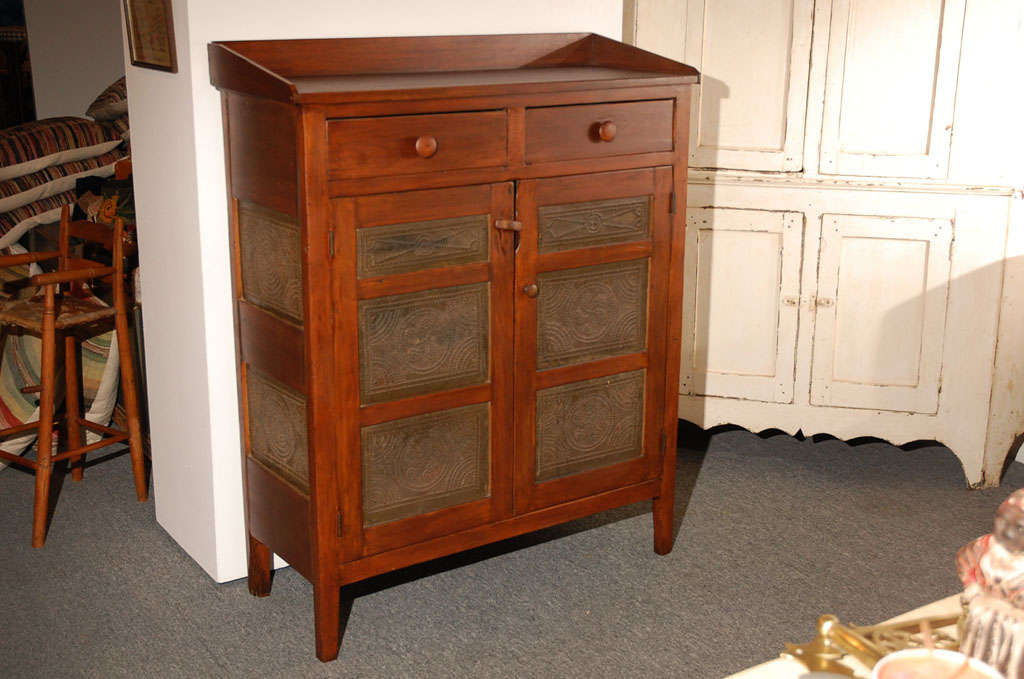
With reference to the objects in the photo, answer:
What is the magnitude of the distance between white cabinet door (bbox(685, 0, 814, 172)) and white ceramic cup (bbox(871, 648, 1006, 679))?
247 centimetres

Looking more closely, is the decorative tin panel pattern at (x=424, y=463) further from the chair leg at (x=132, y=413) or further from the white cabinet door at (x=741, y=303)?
the white cabinet door at (x=741, y=303)

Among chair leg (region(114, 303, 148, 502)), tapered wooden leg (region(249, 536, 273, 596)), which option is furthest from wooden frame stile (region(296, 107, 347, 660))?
chair leg (region(114, 303, 148, 502))

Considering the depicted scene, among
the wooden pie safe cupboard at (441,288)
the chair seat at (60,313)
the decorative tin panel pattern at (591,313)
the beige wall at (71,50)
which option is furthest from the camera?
the beige wall at (71,50)

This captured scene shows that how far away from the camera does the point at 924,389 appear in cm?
363

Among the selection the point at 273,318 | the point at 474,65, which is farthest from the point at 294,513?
the point at 474,65

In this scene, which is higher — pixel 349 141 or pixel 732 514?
pixel 349 141

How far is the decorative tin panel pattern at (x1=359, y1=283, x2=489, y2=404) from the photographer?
8.31ft

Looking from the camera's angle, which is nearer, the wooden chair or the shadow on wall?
the wooden chair

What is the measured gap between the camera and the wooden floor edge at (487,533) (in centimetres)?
264

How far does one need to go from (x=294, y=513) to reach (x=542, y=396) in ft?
2.16

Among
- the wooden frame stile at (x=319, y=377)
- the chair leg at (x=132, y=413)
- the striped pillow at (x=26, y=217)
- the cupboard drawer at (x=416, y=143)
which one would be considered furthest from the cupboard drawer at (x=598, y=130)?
the striped pillow at (x=26, y=217)

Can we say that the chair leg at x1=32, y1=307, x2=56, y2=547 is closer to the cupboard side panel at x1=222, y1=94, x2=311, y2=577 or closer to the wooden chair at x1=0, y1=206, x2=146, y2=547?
the wooden chair at x1=0, y1=206, x2=146, y2=547

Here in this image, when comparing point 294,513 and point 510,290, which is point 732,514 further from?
point 294,513

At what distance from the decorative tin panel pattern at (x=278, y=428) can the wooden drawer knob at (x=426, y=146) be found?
0.60 meters
